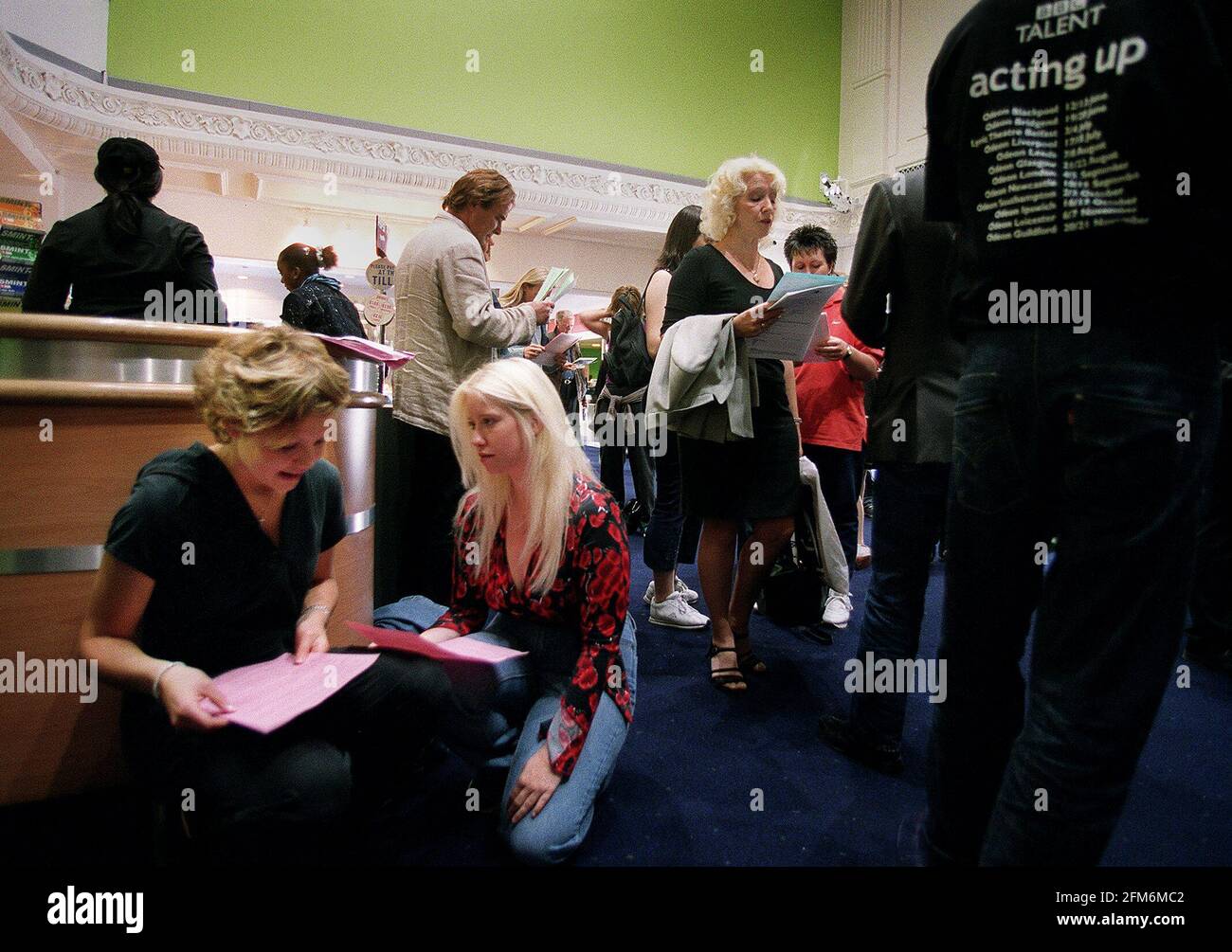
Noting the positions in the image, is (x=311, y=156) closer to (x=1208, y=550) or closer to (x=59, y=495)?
(x=59, y=495)

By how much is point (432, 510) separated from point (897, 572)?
1.43m

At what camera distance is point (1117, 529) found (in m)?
0.76

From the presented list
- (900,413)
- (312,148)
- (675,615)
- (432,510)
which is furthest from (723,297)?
(312,148)

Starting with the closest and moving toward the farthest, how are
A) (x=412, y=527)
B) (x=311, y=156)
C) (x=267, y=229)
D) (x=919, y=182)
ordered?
(x=919, y=182) < (x=412, y=527) < (x=311, y=156) < (x=267, y=229)

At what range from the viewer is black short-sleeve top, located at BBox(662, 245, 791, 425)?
2.01 m

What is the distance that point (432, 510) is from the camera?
2.24 metres

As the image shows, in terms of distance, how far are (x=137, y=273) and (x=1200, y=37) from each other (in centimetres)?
250

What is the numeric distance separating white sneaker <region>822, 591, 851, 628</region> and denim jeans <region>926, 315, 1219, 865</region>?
1.86 m

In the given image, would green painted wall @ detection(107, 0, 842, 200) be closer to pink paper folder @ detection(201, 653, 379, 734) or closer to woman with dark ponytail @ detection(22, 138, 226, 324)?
woman with dark ponytail @ detection(22, 138, 226, 324)

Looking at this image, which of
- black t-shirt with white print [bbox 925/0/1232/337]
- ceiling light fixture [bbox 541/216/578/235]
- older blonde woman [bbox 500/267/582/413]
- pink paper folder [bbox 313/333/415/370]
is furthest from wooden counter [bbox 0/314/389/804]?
ceiling light fixture [bbox 541/216/578/235]

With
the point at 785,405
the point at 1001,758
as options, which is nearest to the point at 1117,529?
the point at 1001,758

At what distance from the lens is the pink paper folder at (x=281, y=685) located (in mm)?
961

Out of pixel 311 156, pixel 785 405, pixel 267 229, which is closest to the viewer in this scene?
A: pixel 785 405

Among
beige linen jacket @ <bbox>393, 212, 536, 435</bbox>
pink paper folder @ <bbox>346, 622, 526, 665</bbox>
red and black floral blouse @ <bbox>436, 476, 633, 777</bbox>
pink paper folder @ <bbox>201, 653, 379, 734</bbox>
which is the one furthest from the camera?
beige linen jacket @ <bbox>393, 212, 536, 435</bbox>
